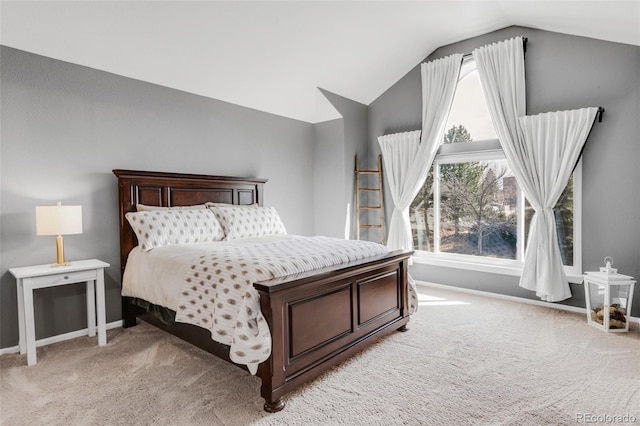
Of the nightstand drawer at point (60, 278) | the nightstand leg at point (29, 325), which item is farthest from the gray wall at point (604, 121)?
the nightstand leg at point (29, 325)

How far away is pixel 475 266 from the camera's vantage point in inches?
165

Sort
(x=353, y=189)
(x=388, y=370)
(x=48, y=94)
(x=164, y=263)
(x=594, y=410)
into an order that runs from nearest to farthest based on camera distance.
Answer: (x=594, y=410) → (x=388, y=370) → (x=164, y=263) → (x=48, y=94) → (x=353, y=189)

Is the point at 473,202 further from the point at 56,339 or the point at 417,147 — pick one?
the point at 56,339

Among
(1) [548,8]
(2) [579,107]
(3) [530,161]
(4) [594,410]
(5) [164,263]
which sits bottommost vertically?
(4) [594,410]

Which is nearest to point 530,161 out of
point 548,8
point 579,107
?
point 579,107

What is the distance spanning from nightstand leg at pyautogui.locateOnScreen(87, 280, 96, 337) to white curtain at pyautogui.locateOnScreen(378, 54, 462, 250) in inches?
136

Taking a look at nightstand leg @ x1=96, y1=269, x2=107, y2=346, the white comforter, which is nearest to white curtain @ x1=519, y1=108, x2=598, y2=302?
the white comforter

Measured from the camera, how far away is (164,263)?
267cm

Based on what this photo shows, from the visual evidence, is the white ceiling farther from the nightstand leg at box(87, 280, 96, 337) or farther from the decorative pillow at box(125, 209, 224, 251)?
the nightstand leg at box(87, 280, 96, 337)

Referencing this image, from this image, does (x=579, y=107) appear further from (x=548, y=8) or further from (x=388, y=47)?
(x=388, y=47)

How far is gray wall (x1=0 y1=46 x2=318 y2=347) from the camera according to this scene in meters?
2.71

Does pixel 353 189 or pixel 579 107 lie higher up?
pixel 579 107

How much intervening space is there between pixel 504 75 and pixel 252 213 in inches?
125

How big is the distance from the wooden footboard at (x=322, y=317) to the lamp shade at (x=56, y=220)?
1.78 m
